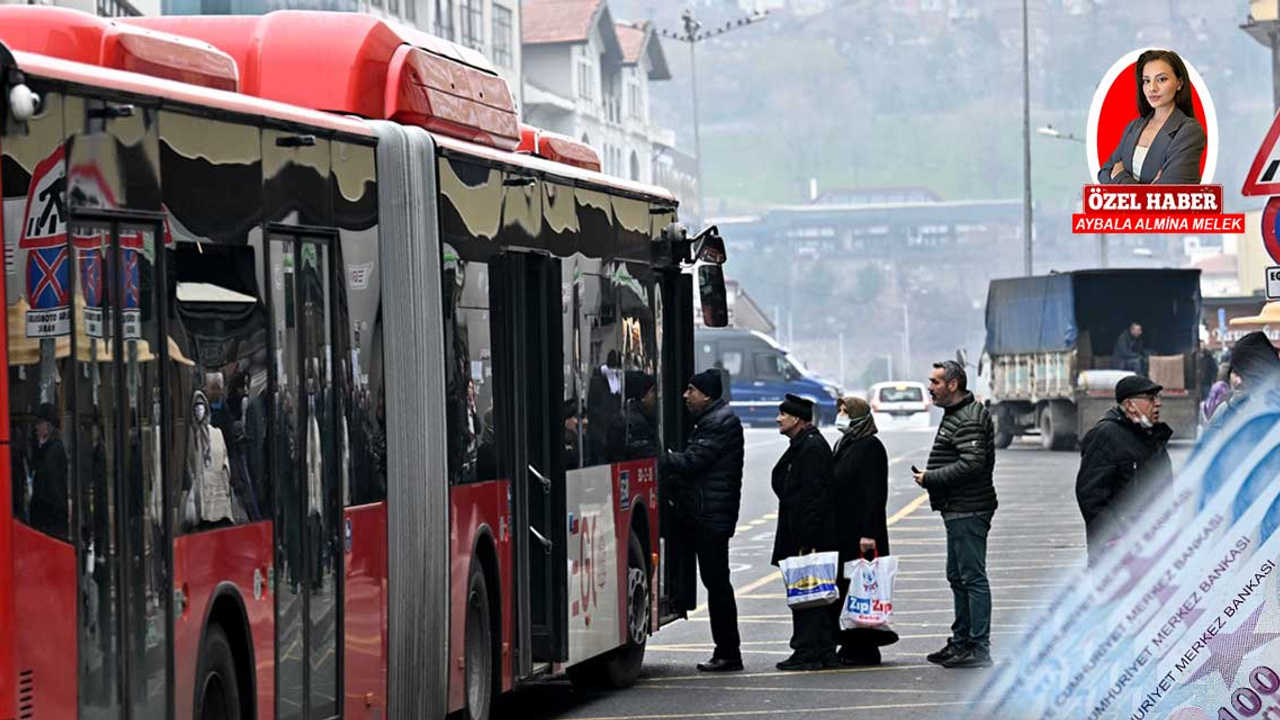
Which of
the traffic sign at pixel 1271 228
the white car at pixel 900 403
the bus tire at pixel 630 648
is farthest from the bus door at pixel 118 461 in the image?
the white car at pixel 900 403

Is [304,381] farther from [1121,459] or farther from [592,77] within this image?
[592,77]

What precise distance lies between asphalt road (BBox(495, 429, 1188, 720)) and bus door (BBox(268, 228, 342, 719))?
3212 mm

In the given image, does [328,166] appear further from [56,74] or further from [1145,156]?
[1145,156]

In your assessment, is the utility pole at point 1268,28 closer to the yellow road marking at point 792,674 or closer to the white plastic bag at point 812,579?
the yellow road marking at point 792,674

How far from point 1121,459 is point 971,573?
8.16 ft

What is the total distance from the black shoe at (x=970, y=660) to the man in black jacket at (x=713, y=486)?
4.26 feet

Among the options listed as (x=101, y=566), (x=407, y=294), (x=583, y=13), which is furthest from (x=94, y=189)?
(x=583, y=13)

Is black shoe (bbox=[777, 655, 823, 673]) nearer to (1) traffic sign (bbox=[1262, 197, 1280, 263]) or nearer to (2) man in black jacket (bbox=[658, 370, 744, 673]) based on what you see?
(2) man in black jacket (bbox=[658, 370, 744, 673])

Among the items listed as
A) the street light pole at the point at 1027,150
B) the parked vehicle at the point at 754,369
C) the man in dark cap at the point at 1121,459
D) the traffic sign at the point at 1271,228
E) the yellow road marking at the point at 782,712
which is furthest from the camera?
the parked vehicle at the point at 754,369

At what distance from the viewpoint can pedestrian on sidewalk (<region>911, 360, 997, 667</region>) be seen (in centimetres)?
1587

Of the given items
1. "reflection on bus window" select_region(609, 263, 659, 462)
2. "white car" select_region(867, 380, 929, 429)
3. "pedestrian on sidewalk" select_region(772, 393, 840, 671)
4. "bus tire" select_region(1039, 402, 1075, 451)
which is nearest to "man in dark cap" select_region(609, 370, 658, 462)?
"reflection on bus window" select_region(609, 263, 659, 462)

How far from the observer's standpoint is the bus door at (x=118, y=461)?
7.81 meters

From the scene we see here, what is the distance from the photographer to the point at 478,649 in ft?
41.8

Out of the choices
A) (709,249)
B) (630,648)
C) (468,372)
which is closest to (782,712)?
(630,648)
